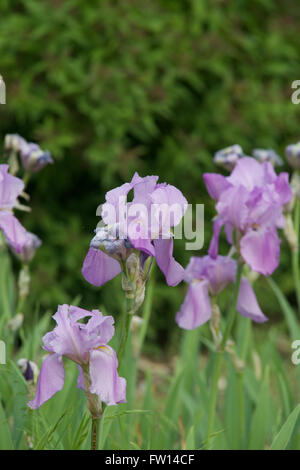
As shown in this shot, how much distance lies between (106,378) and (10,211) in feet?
1.53

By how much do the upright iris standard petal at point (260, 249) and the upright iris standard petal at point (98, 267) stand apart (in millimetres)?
288

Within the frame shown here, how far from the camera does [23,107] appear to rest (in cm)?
346

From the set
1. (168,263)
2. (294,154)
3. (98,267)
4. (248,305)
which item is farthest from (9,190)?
(294,154)

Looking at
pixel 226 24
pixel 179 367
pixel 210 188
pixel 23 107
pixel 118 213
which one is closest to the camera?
pixel 118 213

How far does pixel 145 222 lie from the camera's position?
3.03 feet

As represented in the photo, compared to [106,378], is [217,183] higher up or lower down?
higher up

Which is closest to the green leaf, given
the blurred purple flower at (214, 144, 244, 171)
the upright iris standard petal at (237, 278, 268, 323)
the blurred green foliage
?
the upright iris standard petal at (237, 278, 268, 323)

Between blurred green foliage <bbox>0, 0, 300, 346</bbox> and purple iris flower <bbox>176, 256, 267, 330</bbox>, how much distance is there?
6.98 feet

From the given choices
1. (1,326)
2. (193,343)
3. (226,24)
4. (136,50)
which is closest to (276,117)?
(226,24)

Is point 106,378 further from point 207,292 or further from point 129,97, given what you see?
point 129,97

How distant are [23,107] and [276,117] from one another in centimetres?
156

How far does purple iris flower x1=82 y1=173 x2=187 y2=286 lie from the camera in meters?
0.92

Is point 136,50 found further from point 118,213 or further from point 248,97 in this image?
point 118,213

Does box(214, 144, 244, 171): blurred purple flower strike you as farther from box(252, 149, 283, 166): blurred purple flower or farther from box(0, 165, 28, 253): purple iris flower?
box(0, 165, 28, 253): purple iris flower
